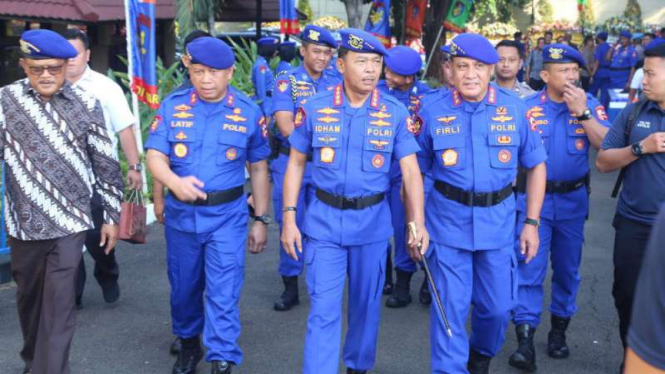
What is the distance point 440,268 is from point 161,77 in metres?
7.05

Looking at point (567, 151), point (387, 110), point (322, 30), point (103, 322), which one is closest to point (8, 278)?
point (103, 322)

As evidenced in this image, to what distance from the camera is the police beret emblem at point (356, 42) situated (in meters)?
4.46

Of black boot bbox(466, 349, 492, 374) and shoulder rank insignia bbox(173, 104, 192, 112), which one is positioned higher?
shoulder rank insignia bbox(173, 104, 192, 112)

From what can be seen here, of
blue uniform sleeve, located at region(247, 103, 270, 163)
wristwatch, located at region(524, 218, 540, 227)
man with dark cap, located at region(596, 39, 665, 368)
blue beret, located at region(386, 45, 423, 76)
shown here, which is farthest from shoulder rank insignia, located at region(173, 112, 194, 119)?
man with dark cap, located at region(596, 39, 665, 368)

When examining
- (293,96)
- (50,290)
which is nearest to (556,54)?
(293,96)

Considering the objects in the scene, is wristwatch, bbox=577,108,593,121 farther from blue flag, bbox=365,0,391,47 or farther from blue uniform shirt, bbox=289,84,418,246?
blue flag, bbox=365,0,391,47

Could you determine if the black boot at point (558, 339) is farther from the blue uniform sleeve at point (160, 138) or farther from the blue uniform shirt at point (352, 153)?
the blue uniform sleeve at point (160, 138)

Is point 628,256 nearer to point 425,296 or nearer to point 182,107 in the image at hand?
point 425,296

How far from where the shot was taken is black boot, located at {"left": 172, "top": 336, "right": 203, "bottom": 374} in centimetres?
503

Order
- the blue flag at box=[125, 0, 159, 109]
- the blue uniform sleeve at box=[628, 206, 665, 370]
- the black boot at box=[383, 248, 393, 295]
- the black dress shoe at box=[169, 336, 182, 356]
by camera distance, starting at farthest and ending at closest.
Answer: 1. the blue flag at box=[125, 0, 159, 109]
2. the black boot at box=[383, 248, 393, 295]
3. the black dress shoe at box=[169, 336, 182, 356]
4. the blue uniform sleeve at box=[628, 206, 665, 370]

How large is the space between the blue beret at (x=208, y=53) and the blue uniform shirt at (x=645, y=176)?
7.36 ft

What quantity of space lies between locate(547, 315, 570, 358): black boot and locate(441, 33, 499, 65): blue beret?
186cm

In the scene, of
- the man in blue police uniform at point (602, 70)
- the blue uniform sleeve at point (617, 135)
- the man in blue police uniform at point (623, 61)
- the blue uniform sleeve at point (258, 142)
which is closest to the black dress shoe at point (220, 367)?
the blue uniform sleeve at point (258, 142)

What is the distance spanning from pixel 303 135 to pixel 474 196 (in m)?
0.97
